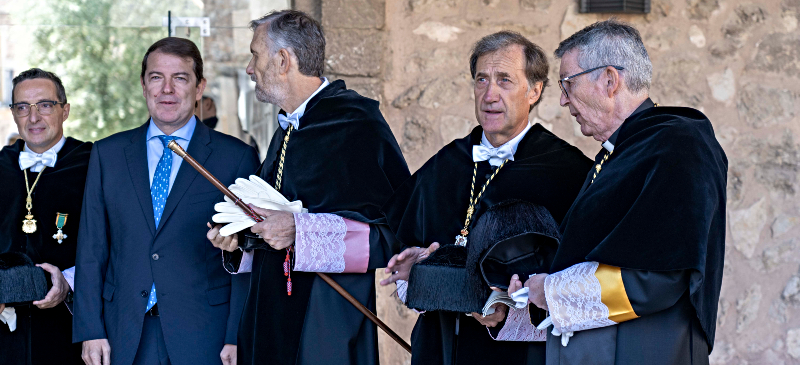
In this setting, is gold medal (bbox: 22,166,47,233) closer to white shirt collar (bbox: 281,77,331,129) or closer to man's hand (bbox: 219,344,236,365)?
man's hand (bbox: 219,344,236,365)

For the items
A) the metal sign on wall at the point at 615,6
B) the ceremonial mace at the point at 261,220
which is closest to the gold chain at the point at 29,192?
the ceremonial mace at the point at 261,220

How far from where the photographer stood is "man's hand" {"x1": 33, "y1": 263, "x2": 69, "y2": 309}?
3.15 m

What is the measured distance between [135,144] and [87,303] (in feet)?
1.98

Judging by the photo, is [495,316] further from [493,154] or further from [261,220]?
[261,220]

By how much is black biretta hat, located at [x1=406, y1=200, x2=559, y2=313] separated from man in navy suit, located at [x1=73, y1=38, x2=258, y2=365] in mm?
964

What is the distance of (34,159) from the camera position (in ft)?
11.1

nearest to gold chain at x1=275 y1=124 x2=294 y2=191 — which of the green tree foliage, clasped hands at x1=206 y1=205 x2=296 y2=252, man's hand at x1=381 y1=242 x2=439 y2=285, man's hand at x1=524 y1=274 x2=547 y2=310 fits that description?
clasped hands at x1=206 y1=205 x2=296 y2=252

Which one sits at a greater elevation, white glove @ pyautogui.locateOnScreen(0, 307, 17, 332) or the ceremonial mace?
the ceremonial mace

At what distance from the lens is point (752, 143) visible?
13.8 feet

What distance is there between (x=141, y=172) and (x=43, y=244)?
0.59 metres

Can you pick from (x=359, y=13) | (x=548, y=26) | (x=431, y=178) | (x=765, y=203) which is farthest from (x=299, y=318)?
(x=765, y=203)


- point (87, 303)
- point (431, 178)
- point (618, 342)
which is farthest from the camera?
point (87, 303)

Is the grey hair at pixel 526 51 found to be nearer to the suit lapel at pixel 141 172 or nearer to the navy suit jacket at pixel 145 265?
the navy suit jacket at pixel 145 265

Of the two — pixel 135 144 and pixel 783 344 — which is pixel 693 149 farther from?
pixel 783 344
